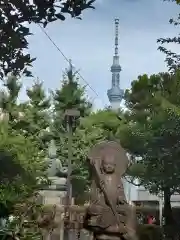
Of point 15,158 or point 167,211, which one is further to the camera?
point 167,211

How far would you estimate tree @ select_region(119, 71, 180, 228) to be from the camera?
60.1 feet

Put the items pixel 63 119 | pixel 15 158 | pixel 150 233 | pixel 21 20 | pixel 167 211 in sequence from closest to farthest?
pixel 21 20
pixel 150 233
pixel 15 158
pixel 167 211
pixel 63 119

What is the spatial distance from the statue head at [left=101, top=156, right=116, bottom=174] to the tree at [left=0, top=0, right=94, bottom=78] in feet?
10.4

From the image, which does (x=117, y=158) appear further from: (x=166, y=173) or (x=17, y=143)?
(x=17, y=143)

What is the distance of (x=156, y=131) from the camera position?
19.2 metres

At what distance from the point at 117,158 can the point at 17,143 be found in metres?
14.2

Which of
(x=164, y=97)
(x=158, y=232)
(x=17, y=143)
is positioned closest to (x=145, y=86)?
(x=164, y=97)

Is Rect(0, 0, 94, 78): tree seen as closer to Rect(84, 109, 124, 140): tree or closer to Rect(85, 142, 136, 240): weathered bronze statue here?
Rect(85, 142, 136, 240): weathered bronze statue

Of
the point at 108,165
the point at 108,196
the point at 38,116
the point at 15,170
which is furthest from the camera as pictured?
the point at 38,116

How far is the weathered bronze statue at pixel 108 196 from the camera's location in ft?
25.2

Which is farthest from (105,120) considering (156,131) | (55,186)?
(156,131)

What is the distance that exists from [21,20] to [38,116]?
27676 mm

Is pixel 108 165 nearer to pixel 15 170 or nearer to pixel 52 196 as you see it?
pixel 15 170

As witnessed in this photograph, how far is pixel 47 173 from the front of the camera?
24.3 m
